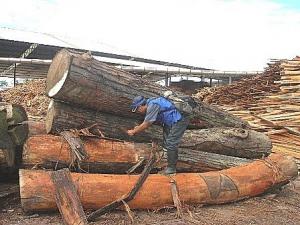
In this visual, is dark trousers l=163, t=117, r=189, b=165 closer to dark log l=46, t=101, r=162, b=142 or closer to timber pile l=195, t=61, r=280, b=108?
dark log l=46, t=101, r=162, b=142

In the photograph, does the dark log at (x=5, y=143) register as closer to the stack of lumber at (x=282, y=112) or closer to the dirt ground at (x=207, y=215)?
the dirt ground at (x=207, y=215)

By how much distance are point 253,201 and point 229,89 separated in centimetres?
689

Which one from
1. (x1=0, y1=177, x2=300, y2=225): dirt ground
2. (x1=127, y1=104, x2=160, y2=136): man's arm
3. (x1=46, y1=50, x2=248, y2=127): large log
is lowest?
(x1=0, y1=177, x2=300, y2=225): dirt ground

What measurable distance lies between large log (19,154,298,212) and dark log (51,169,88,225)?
79 millimetres

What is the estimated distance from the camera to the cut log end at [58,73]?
20.1 feet

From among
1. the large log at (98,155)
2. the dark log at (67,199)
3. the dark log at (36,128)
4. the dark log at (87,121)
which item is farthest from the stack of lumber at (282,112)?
the dark log at (67,199)

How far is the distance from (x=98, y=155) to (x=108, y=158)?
174 millimetres

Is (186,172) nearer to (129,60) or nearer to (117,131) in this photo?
(117,131)

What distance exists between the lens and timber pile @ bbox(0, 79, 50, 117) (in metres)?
11.1

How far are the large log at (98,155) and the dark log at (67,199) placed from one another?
1.81ft

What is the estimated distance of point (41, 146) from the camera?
6223mm

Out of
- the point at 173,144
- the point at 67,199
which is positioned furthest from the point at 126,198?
the point at 173,144

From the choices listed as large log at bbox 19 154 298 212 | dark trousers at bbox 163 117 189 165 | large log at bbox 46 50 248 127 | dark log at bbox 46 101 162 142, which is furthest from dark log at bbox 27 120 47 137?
dark trousers at bbox 163 117 189 165

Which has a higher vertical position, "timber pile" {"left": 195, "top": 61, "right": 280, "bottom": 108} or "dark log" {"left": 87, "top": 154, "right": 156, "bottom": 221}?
"timber pile" {"left": 195, "top": 61, "right": 280, "bottom": 108}
